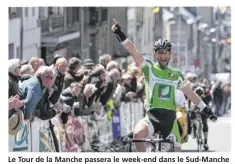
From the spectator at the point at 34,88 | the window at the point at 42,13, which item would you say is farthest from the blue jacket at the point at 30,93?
the window at the point at 42,13

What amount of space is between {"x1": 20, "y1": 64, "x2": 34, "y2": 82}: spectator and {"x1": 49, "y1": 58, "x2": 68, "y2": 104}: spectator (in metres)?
0.47

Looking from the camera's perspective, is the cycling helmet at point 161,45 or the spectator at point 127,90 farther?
the spectator at point 127,90

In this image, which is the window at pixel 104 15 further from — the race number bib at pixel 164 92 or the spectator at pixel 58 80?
the race number bib at pixel 164 92

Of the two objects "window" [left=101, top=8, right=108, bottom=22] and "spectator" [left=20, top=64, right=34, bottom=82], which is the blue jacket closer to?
"spectator" [left=20, top=64, right=34, bottom=82]

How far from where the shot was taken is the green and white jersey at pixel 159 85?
10.7 metres

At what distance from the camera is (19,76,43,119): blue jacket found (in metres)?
10.7

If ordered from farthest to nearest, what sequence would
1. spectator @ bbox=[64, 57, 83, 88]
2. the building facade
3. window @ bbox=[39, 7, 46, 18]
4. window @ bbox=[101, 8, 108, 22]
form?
window @ bbox=[101, 8, 108, 22] < window @ bbox=[39, 7, 46, 18] < the building facade < spectator @ bbox=[64, 57, 83, 88]

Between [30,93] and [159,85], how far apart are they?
1366 mm

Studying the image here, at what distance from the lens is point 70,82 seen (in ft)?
45.9

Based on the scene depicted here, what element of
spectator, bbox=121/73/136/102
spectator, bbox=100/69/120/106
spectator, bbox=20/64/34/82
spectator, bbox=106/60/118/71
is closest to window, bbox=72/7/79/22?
spectator, bbox=121/73/136/102

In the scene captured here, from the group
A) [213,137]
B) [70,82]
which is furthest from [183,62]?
[70,82]

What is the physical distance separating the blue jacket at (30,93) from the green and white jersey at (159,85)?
1.18 meters

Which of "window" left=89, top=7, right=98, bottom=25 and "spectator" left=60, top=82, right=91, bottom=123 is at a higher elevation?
"window" left=89, top=7, right=98, bottom=25
